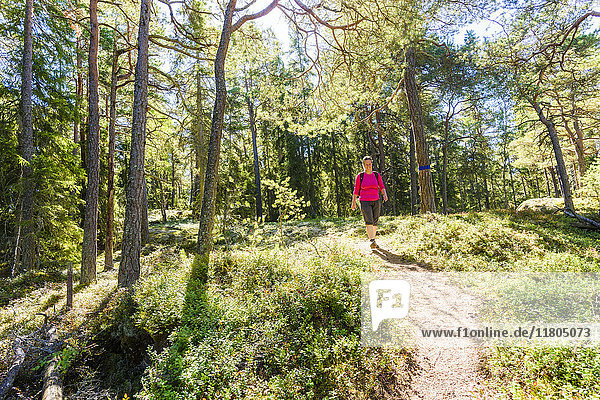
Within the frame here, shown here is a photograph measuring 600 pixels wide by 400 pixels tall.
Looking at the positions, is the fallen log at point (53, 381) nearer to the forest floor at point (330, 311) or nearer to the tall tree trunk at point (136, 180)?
the forest floor at point (330, 311)

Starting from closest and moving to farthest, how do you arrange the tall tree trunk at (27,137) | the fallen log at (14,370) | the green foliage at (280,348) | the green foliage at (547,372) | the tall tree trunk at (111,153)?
the green foliage at (547,372) → the green foliage at (280,348) → the fallen log at (14,370) → the tall tree trunk at (27,137) → the tall tree trunk at (111,153)

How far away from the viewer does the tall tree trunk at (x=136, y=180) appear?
6.23 meters

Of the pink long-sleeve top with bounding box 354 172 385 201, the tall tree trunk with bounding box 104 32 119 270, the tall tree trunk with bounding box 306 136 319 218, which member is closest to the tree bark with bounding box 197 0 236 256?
the pink long-sleeve top with bounding box 354 172 385 201

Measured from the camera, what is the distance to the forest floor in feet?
9.46

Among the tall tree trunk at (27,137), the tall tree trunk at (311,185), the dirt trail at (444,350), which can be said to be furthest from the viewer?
the tall tree trunk at (311,185)

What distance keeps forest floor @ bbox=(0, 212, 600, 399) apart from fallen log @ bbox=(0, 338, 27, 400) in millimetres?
203

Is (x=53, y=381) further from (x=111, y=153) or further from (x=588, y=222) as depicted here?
(x=588, y=222)

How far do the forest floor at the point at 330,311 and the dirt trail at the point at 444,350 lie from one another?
0.05 ft

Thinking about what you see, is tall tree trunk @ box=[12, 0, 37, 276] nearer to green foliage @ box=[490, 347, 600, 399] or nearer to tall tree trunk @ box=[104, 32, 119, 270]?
tall tree trunk @ box=[104, 32, 119, 270]

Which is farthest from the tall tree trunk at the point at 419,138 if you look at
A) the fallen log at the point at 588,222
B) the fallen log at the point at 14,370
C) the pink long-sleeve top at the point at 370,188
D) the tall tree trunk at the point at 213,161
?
the fallen log at the point at 14,370

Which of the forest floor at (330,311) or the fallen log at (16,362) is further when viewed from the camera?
the fallen log at (16,362)

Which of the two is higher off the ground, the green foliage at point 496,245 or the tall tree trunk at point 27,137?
the tall tree trunk at point 27,137

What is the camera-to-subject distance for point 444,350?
11.3 feet

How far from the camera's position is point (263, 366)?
11.8ft
